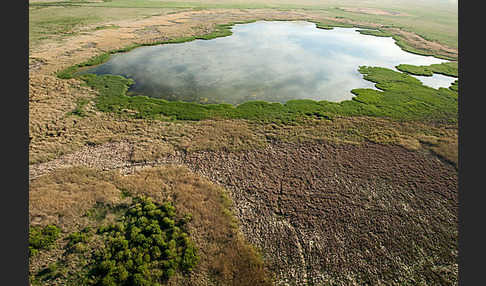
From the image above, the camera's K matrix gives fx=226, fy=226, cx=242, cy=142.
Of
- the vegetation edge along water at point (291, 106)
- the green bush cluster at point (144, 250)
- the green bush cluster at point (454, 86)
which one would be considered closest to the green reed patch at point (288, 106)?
the vegetation edge along water at point (291, 106)

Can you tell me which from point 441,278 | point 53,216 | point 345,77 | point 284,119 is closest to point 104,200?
point 53,216

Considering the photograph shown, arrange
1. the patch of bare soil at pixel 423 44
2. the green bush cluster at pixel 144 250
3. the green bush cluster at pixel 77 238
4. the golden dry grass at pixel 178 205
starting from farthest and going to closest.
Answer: the patch of bare soil at pixel 423 44, the green bush cluster at pixel 77 238, the golden dry grass at pixel 178 205, the green bush cluster at pixel 144 250

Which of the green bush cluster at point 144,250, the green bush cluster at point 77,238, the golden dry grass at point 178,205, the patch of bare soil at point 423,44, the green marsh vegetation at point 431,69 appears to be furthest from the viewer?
the patch of bare soil at point 423,44

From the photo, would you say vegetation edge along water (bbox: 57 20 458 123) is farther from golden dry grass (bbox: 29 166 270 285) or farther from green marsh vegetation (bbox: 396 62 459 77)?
golden dry grass (bbox: 29 166 270 285)

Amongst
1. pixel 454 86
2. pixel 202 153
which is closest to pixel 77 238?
pixel 202 153

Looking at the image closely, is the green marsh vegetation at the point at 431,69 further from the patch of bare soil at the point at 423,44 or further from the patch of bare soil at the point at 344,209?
the patch of bare soil at the point at 344,209
